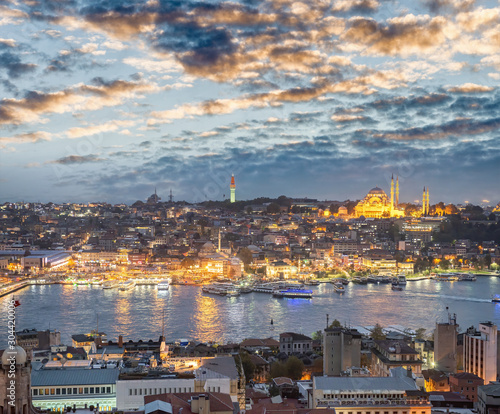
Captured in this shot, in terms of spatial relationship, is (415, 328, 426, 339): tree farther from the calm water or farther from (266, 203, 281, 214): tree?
(266, 203, 281, 214): tree

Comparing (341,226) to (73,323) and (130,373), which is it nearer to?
(73,323)

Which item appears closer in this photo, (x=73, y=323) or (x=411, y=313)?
(x=73, y=323)

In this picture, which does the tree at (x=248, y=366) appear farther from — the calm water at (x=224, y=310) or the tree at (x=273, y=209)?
the tree at (x=273, y=209)

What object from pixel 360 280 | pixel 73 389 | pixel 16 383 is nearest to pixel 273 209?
pixel 360 280

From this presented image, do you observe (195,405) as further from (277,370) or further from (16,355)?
(277,370)

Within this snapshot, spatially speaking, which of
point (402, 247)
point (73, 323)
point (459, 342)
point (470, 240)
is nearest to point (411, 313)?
point (459, 342)

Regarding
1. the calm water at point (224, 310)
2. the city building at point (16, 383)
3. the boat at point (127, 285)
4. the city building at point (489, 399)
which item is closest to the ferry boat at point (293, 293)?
the calm water at point (224, 310)

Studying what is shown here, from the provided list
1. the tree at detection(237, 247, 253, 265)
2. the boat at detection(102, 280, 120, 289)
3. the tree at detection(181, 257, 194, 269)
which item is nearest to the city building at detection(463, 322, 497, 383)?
the boat at detection(102, 280, 120, 289)
